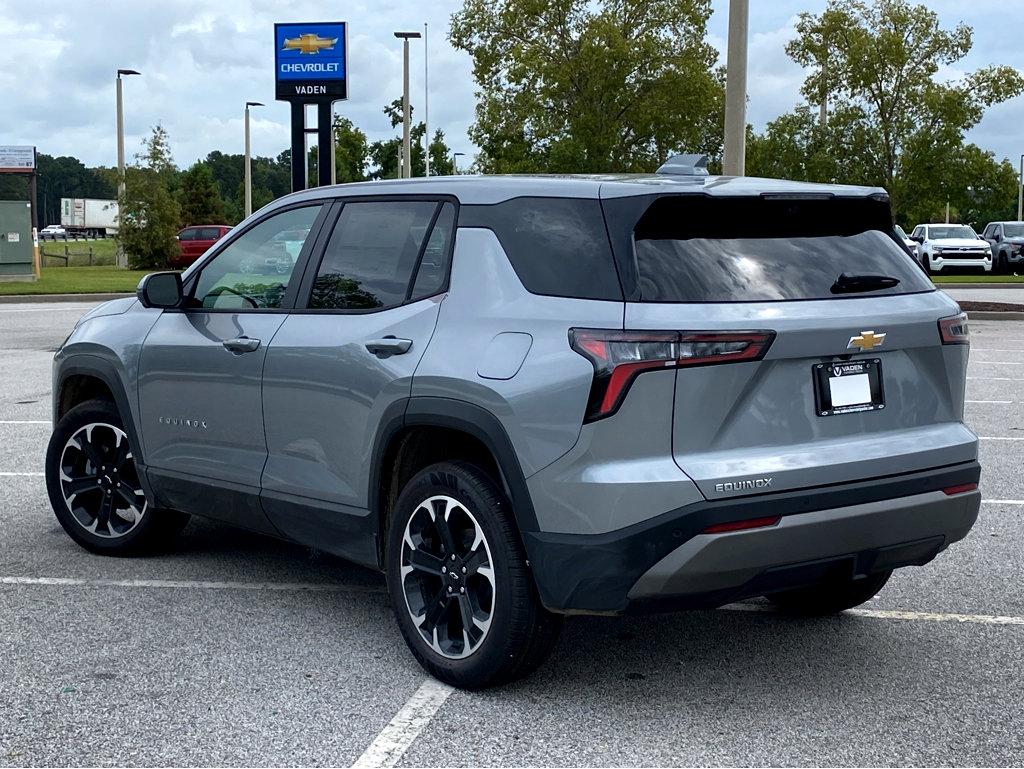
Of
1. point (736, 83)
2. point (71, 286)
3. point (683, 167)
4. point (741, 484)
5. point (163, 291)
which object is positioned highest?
point (736, 83)

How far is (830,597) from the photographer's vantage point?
535 cm

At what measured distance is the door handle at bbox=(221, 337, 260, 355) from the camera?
532cm

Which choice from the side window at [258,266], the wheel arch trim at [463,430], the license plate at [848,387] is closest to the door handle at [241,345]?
the side window at [258,266]

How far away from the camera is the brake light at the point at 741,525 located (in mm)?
3914

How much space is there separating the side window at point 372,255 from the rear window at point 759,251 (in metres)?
1.05

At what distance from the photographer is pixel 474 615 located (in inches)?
174

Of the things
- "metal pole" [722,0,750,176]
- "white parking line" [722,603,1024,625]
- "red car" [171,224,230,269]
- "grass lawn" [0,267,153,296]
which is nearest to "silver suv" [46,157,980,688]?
"white parking line" [722,603,1024,625]

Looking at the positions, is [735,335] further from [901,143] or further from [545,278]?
[901,143]

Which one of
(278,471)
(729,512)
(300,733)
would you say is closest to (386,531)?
(278,471)

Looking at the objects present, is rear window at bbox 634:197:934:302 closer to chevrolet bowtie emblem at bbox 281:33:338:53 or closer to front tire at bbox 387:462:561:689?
front tire at bbox 387:462:561:689

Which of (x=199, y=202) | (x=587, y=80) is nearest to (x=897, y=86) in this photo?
(x=587, y=80)

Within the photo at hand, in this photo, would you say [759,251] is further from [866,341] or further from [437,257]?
[437,257]

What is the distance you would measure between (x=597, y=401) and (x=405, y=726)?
1.20 m

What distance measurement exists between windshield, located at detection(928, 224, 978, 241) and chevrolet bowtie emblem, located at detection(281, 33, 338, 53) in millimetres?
21310
